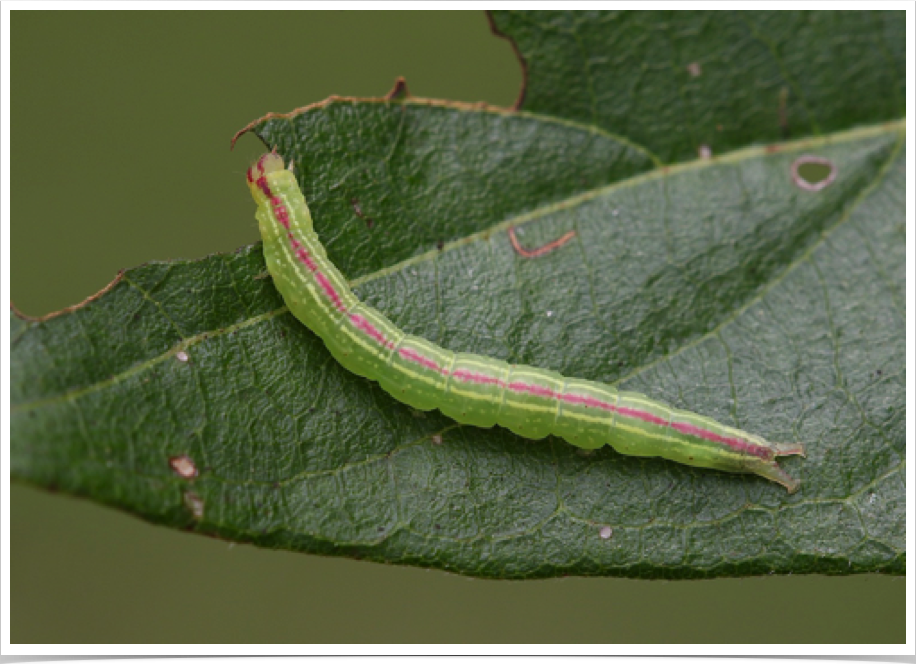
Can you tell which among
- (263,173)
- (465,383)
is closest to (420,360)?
(465,383)

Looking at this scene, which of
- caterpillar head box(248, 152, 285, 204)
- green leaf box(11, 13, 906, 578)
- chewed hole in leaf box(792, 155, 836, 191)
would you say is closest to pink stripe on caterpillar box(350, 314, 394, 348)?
green leaf box(11, 13, 906, 578)

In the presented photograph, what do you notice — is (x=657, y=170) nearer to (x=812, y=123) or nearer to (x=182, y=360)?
(x=812, y=123)

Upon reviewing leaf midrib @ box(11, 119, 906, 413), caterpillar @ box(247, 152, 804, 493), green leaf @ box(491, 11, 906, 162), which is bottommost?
caterpillar @ box(247, 152, 804, 493)

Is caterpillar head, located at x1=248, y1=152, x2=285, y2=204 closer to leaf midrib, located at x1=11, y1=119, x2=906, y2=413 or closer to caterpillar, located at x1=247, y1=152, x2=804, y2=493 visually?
caterpillar, located at x1=247, y1=152, x2=804, y2=493

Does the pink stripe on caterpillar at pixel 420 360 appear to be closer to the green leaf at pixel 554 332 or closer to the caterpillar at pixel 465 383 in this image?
the caterpillar at pixel 465 383

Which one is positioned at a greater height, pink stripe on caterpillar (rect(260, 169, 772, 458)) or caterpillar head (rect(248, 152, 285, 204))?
caterpillar head (rect(248, 152, 285, 204))
